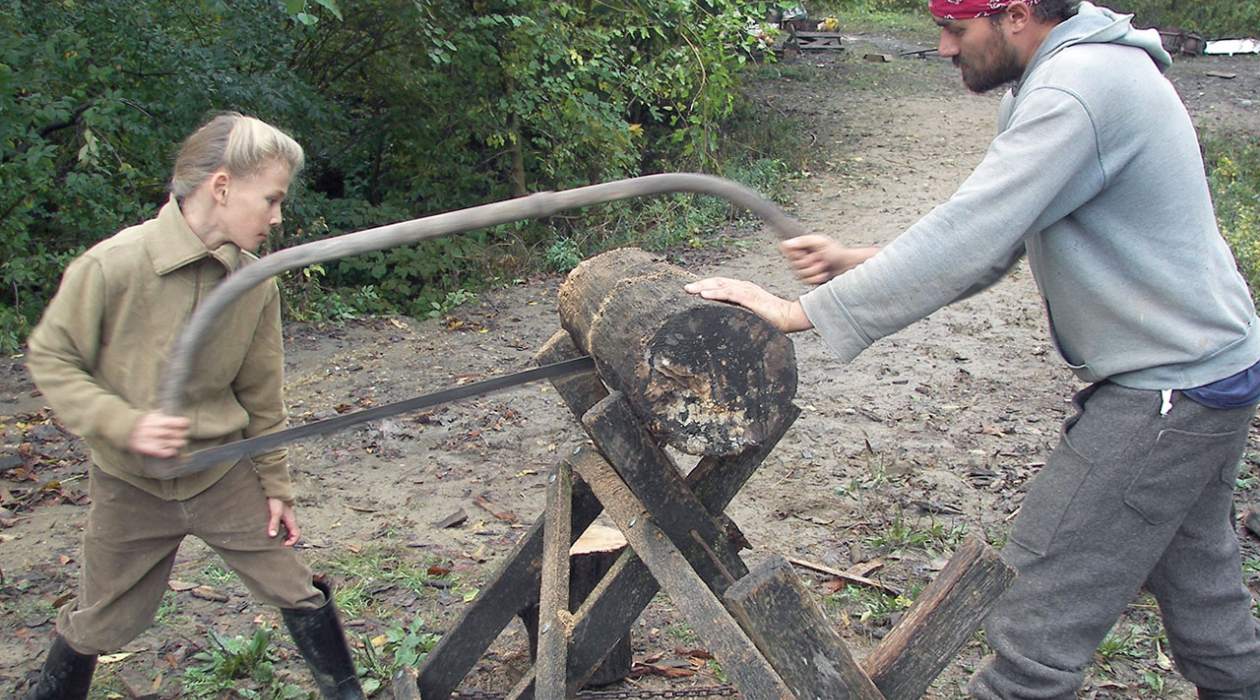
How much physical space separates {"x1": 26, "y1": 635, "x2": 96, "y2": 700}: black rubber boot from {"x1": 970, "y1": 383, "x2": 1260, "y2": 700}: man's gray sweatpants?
95.7 inches

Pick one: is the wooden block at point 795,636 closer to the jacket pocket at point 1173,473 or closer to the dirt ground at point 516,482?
the jacket pocket at point 1173,473

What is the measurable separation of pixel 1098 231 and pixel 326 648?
239 cm

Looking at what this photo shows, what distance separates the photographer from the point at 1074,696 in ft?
9.03

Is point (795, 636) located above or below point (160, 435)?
below

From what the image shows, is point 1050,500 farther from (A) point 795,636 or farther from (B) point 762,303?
(B) point 762,303

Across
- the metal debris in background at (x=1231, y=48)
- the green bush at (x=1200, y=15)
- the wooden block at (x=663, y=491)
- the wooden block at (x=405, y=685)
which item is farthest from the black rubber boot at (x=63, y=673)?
the green bush at (x=1200, y=15)

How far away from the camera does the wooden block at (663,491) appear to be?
267 centimetres

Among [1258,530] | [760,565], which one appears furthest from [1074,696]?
[1258,530]

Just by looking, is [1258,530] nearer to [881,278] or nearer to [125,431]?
[881,278]

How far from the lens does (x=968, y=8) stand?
2.65m

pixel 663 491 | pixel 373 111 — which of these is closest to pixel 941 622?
pixel 663 491

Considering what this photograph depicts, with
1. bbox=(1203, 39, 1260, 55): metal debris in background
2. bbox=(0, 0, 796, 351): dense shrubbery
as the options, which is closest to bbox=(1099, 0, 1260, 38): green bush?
bbox=(1203, 39, 1260, 55): metal debris in background

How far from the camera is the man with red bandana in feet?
8.11

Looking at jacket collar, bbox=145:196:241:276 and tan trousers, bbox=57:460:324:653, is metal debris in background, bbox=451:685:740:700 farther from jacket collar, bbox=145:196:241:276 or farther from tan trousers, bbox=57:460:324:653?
jacket collar, bbox=145:196:241:276
